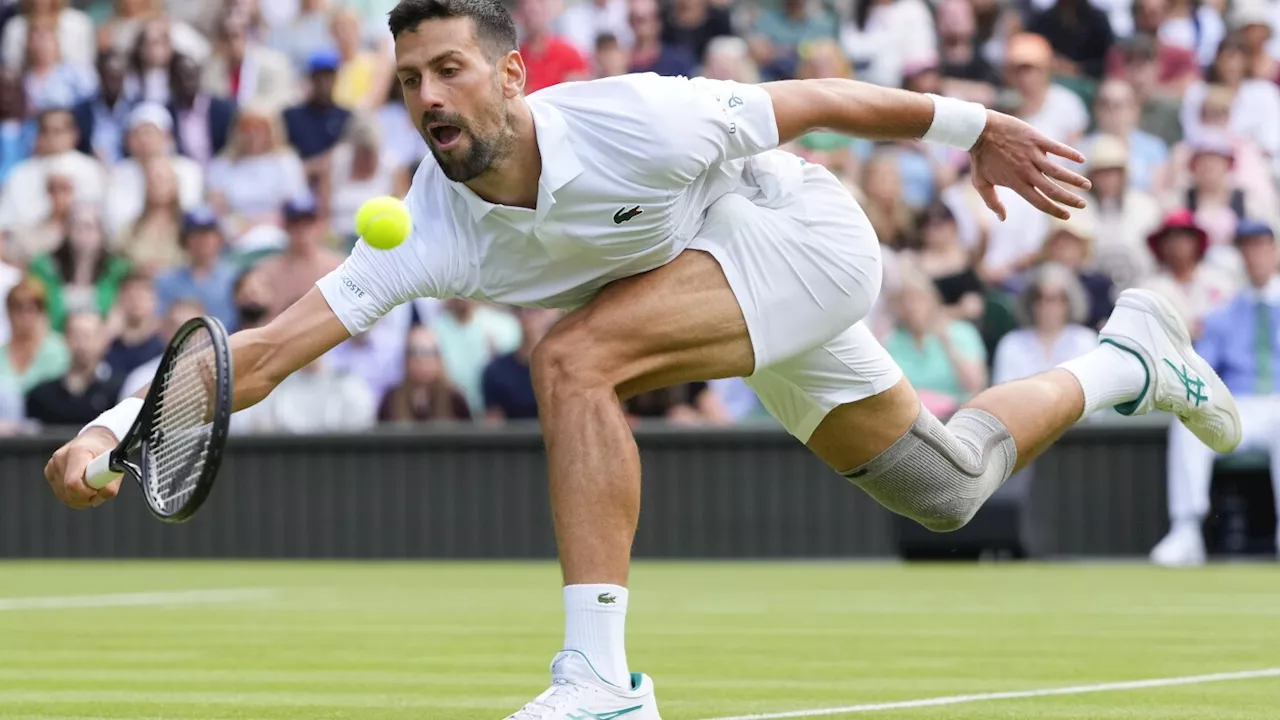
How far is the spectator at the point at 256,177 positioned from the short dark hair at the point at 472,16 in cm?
1088

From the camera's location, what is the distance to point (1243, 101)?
578 inches

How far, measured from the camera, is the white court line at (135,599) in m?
Answer: 10.2

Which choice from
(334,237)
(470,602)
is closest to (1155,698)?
(470,602)

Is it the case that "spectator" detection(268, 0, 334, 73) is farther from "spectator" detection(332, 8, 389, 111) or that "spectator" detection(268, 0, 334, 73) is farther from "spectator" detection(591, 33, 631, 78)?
"spectator" detection(591, 33, 631, 78)

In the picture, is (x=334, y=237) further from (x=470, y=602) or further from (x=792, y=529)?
(x=470, y=602)

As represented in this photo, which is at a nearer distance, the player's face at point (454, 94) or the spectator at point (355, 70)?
the player's face at point (454, 94)

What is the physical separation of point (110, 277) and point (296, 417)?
192 cm

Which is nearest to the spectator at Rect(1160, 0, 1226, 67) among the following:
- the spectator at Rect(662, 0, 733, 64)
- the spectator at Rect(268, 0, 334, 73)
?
Answer: the spectator at Rect(662, 0, 733, 64)

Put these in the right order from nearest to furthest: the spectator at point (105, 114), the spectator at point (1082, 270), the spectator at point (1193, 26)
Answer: the spectator at point (1082, 270), the spectator at point (1193, 26), the spectator at point (105, 114)

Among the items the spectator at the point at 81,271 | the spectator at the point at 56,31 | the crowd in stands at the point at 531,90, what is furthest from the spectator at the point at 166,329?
the spectator at the point at 56,31

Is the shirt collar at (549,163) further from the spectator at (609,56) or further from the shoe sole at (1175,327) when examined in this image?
the spectator at (609,56)

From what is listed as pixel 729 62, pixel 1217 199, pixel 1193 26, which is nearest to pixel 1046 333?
pixel 1217 199

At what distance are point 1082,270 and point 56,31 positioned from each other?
848 cm

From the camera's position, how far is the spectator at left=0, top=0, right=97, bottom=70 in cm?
1734
